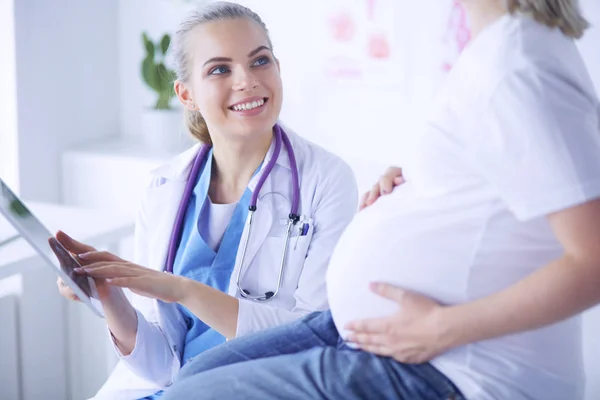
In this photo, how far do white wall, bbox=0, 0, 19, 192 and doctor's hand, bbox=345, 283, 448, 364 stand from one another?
2140 millimetres

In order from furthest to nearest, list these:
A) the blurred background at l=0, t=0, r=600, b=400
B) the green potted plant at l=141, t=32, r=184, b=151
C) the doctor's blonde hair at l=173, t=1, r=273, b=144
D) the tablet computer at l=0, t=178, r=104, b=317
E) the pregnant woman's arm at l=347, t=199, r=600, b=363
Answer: the green potted plant at l=141, t=32, r=184, b=151, the blurred background at l=0, t=0, r=600, b=400, the doctor's blonde hair at l=173, t=1, r=273, b=144, the tablet computer at l=0, t=178, r=104, b=317, the pregnant woman's arm at l=347, t=199, r=600, b=363

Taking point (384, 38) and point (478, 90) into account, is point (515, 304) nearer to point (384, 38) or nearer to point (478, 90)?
point (478, 90)

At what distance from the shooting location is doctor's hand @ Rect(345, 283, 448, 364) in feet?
3.43

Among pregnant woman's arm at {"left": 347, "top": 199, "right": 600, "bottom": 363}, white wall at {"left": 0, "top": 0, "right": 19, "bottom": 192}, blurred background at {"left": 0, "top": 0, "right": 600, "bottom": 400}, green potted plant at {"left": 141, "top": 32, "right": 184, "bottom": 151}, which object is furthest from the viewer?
green potted plant at {"left": 141, "top": 32, "right": 184, "bottom": 151}

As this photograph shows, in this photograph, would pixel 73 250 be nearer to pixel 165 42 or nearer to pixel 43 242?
pixel 43 242

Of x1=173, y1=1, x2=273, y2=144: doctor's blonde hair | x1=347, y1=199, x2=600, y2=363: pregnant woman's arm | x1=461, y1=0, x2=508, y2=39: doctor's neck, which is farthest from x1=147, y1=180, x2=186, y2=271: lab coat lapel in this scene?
x1=461, y1=0, x2=508, y2=39: doctor's neck

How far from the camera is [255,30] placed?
68.7 inches

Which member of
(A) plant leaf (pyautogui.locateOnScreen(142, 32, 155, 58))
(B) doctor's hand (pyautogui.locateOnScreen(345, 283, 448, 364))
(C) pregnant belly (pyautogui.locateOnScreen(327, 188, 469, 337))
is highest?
(A) plant leaf (pyautogui.locateOnScreen(142, 32, 155, 58))

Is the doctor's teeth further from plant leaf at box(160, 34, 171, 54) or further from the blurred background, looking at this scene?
plant leaf at box(160, 34, 171, 54)

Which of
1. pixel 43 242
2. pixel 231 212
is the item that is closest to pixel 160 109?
pixel 231 212

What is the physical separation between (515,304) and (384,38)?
1949 millimetres

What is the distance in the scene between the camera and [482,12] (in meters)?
1.08

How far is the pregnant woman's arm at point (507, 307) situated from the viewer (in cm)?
94

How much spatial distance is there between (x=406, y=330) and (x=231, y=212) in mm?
752
